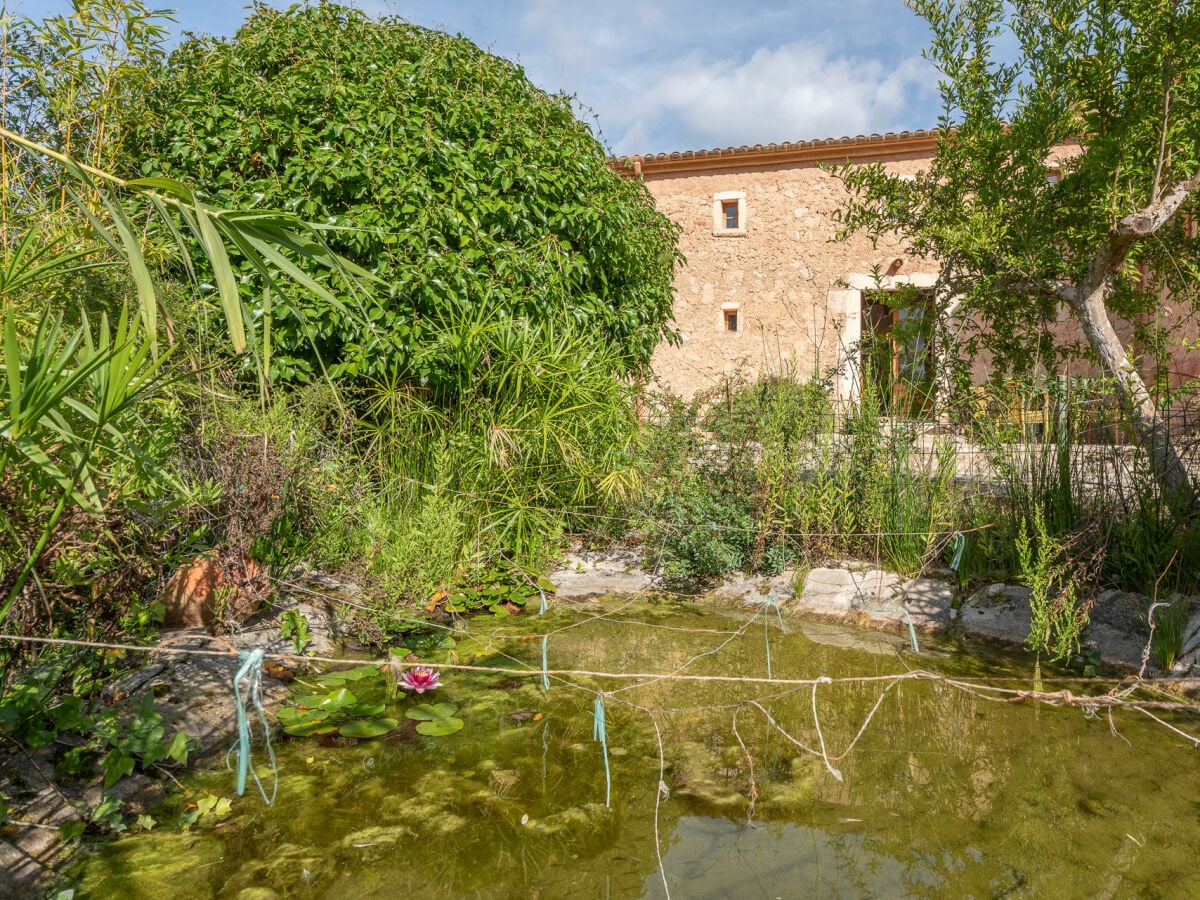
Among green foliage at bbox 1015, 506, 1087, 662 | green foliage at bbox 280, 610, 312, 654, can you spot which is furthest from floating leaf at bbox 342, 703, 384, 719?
green foliage at bbox 1015, 506, 1087, 662

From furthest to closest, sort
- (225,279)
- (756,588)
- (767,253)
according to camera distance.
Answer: (767,253) < (756,588) < (225,279)

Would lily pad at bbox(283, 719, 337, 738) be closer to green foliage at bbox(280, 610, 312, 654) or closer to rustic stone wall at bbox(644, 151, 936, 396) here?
green foliage at bbox(280, 610, 312, 654)

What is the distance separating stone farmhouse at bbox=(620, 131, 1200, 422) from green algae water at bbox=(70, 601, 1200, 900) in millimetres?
9749

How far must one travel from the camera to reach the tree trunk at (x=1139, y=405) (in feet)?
13.1

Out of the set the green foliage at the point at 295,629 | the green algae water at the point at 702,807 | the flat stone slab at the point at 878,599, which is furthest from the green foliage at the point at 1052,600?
the green foliage at the point at 295,629

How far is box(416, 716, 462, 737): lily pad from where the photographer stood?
2893 millimetres

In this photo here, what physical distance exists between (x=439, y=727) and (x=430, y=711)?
0.13m

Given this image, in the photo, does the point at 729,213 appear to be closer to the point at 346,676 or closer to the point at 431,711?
the point at 346,676

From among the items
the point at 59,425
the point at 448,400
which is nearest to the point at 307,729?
the point at 59,425

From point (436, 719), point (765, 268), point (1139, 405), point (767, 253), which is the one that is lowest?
point (436, 719)

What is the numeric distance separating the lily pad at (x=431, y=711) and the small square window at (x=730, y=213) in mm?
11961

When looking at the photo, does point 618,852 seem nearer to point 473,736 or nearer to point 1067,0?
point 473,736

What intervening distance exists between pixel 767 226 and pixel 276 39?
959cm

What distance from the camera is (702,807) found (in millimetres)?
2512
